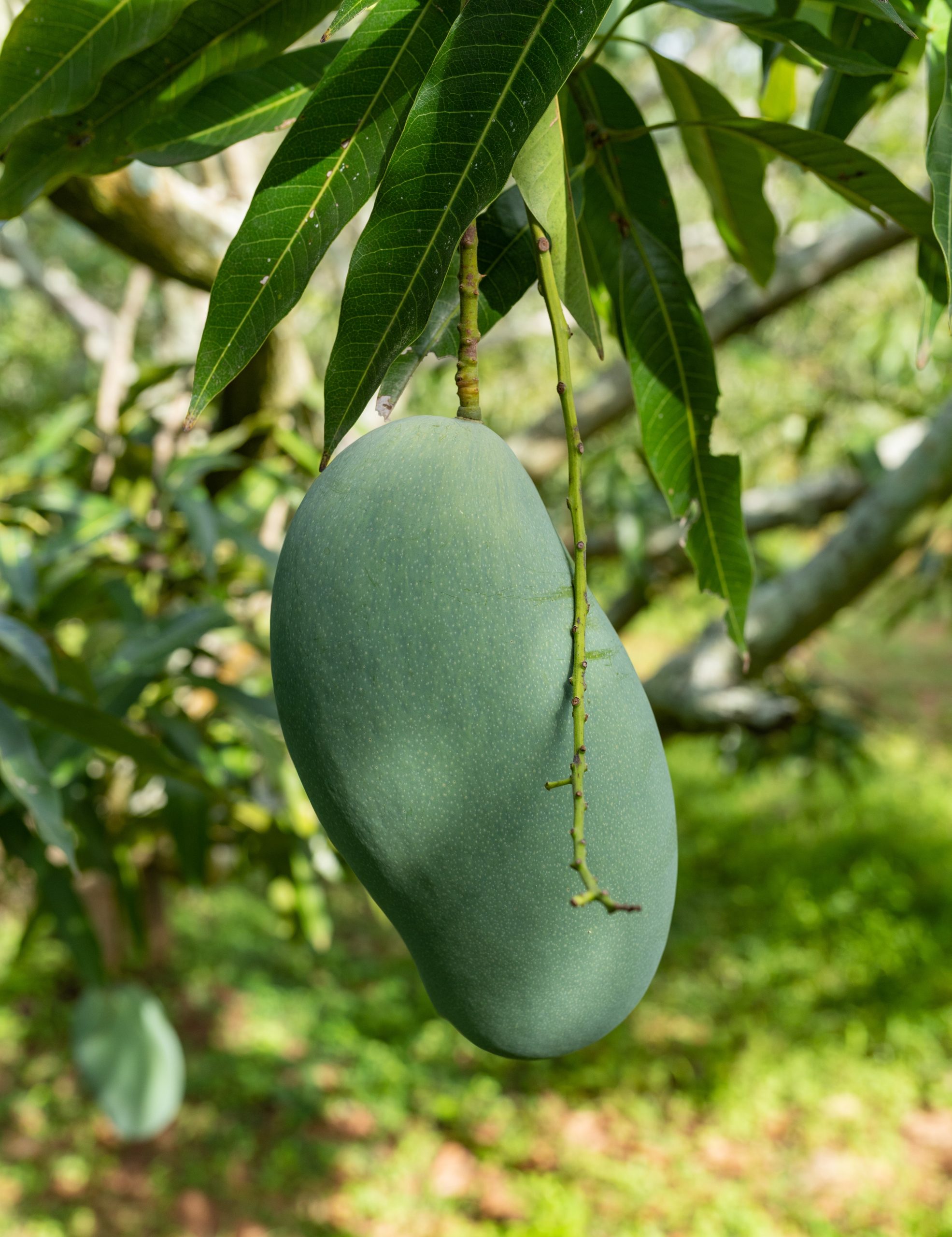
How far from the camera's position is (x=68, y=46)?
1.45ft

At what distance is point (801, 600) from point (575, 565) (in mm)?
1523

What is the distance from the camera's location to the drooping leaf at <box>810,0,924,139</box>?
2.00 feet

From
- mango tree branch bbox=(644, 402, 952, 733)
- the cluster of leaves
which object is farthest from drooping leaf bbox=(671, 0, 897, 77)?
mango tree branch bbox=(644, 402, 952, 733)

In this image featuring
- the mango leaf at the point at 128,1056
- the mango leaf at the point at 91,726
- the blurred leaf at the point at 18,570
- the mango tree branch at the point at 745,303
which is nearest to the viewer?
the mango leaf at the point at 91,726

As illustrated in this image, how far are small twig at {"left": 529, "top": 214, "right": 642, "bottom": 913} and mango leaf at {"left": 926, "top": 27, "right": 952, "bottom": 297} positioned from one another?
0.15 m

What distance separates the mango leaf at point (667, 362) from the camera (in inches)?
22.8

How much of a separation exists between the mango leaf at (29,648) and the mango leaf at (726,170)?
0.57 meters

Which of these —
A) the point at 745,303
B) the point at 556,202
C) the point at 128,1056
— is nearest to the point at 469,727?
the point at 556,202

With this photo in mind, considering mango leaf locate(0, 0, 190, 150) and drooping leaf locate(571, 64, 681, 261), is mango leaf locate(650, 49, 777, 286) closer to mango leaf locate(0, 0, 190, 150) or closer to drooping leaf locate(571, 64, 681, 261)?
drooping leaf locate(571, 64, 681, 261)

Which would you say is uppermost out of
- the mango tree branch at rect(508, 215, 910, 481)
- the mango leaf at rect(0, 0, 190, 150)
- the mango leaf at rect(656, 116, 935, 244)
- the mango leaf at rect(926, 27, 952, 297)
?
the mango leaf at rect(0, 0, 190, 150)

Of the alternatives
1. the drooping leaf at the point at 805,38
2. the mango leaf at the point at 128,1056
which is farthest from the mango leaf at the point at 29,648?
the mango leaf at the point at 128,1056

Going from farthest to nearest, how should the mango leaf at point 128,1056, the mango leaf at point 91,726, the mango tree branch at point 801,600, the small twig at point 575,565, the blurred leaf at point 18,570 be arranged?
the mango leaf at point 128,1056 < the mango tree branch at point 801,600 < the blurred leaf at point 18,570 < the mango leaf at point 91,726 < the small twig at point 575,565

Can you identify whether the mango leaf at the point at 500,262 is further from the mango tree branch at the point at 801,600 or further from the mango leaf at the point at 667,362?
the mango tree branch at the point at 801,600

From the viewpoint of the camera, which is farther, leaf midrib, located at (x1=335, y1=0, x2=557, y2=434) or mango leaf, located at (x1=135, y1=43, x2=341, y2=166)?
mango leaf, located at (x1=135, y1=43, x2=341, y2=166)
